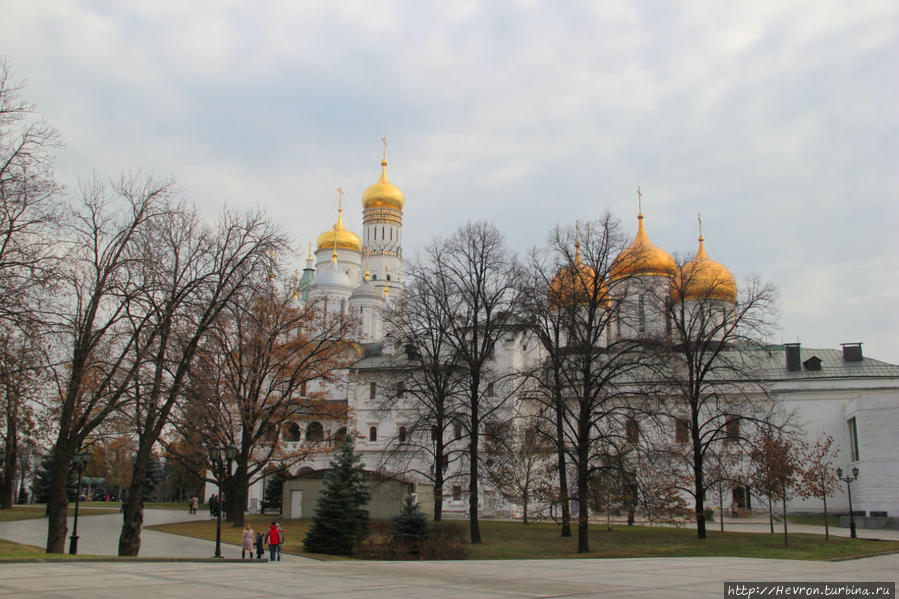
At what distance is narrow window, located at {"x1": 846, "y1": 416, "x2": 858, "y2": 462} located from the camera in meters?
46.8

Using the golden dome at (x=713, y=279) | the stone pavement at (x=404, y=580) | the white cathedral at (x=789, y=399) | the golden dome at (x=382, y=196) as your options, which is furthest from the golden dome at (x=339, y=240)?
the stone pavement at (x=404, y=580)

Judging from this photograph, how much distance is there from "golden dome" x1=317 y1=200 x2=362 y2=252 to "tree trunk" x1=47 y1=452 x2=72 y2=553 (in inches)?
2570

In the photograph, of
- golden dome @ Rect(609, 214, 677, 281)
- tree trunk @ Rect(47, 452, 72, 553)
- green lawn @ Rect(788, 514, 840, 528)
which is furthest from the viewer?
green lawn @ Rect(788, 514, 840, 528)

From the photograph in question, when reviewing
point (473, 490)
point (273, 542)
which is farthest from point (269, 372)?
point (273, 542)

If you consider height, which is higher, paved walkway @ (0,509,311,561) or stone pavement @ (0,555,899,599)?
stone pavement @ (0,555,899,599)

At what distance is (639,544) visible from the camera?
28.3m

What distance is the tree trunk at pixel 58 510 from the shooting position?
20812 millimetres

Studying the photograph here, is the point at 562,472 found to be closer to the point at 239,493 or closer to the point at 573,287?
the point at 573,287

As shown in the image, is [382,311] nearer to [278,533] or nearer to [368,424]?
[278,533]

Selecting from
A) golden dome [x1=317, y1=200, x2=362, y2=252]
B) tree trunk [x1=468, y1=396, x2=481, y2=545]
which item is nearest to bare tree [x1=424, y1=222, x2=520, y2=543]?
tree trunk [x1=468, y1=396, x2=481, y2=545]

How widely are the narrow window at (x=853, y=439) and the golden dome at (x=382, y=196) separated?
56965 millimetres

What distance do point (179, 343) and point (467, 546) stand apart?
39.5ft

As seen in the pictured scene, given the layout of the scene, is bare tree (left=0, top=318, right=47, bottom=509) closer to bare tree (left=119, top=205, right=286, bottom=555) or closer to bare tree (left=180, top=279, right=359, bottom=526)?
bare tree (left=119, top=205, right=286, bottom=555)

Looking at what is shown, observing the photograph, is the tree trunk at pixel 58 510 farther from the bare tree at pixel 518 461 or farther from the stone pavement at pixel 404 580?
the bare tree at pixel 518 461
